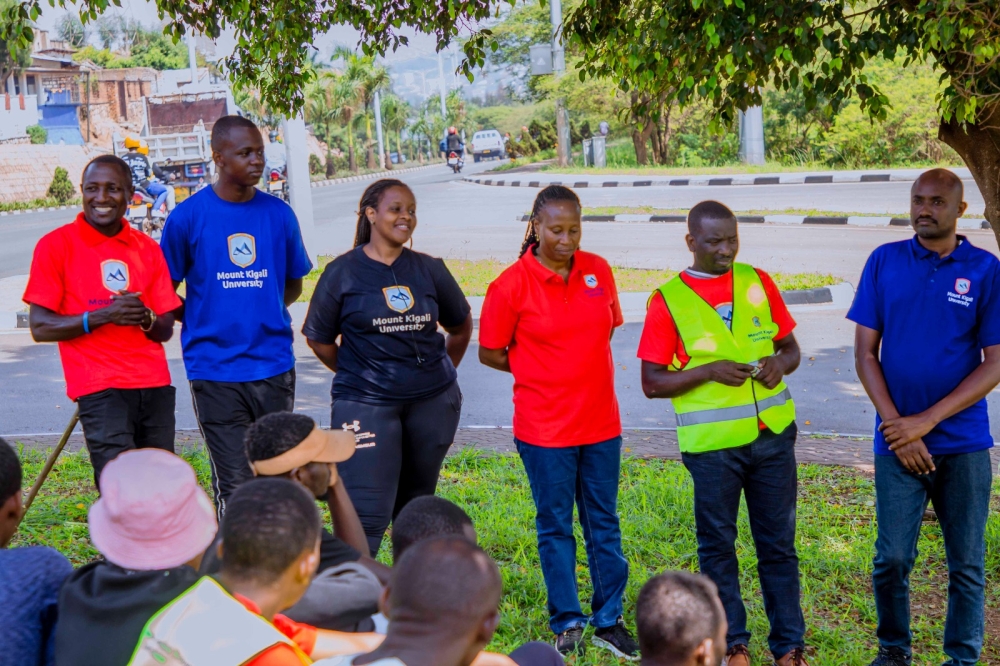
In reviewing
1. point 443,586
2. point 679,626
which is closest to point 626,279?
point 679,626

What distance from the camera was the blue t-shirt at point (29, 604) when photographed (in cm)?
243

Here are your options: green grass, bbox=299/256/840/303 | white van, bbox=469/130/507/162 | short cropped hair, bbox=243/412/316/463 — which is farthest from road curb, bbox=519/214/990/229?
white van, bbox=469/130/507/162

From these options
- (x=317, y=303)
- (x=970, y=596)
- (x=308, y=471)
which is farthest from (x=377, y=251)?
(x=970, y=596)

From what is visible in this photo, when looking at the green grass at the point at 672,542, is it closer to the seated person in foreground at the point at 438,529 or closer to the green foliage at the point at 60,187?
the seated person in foreground at the point at 438,529

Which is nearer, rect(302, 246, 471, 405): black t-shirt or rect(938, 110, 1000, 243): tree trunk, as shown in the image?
rect(302, 246, 471, 405): black t-shirt

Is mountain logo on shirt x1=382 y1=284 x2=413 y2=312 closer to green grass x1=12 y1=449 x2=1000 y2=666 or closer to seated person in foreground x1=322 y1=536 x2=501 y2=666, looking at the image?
green grass x1=12 y1=449 x2=1000 y2=666

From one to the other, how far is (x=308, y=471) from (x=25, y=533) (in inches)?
130

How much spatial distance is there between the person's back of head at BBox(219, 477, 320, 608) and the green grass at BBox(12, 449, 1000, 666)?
2.01 meters

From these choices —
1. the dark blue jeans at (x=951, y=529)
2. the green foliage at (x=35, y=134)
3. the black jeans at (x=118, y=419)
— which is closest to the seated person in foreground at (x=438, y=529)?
the dark blue jeans at (x=951, y=529)

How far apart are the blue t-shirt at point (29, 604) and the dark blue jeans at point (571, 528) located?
6.35 ft

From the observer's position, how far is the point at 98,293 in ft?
14.5

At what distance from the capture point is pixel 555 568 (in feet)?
13.4

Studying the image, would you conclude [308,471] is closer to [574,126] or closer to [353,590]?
[353,590]

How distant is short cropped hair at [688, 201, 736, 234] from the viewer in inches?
151
